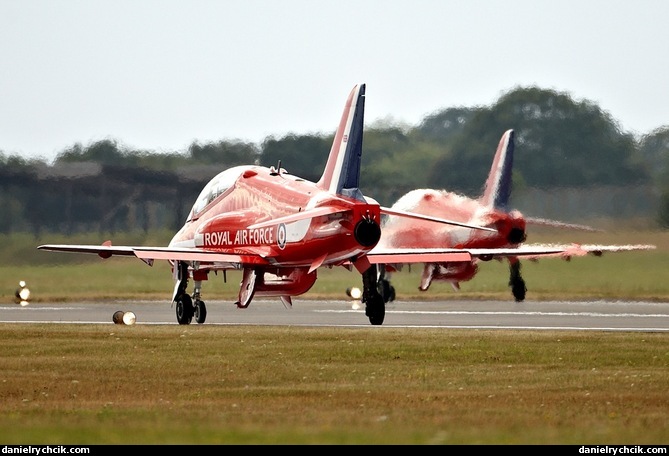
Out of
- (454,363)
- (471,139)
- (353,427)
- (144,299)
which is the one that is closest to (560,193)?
(471,139)

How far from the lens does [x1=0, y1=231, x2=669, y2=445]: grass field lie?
1450cm

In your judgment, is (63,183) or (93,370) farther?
(63,183)

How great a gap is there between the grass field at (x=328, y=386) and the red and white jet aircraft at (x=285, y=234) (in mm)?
2524

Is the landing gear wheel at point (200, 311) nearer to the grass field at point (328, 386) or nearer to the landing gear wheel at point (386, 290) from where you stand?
the grass field at point (328, 386)

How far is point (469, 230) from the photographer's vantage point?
50.2m

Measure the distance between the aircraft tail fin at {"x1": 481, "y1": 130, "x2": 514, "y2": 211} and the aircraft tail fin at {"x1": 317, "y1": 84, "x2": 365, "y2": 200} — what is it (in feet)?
51.7

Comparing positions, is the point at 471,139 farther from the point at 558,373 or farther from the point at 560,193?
the point at 558,373

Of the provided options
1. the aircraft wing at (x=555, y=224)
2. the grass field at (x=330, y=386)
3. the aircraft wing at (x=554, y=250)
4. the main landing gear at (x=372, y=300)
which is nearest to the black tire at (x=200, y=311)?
the main landing gear at (x=372, y=300)

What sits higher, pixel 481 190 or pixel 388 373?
pixel 481 190

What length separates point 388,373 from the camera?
74.6 feet

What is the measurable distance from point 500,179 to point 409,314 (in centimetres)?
975

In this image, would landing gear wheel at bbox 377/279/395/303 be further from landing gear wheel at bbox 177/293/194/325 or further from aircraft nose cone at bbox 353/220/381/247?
aircraft nose cone at bbox 353/220/381/247

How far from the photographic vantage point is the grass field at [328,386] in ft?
47.6
